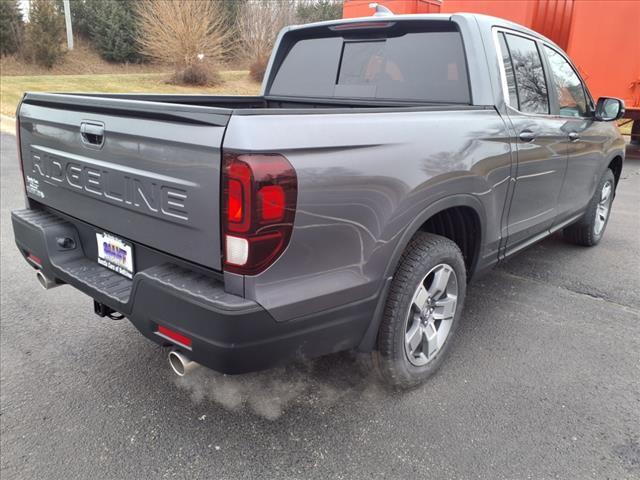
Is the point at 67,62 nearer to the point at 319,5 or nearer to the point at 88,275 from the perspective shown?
the point at 319,5

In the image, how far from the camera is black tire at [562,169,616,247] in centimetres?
482

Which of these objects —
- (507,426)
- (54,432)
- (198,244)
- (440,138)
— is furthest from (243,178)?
(507,426)

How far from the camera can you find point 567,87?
13.4ft

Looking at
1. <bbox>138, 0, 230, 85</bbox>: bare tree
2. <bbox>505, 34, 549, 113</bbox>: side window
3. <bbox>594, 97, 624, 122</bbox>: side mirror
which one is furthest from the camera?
<bbox>138, 0, 230, 85</bbox>: bare tree

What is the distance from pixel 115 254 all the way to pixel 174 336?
2.10ft

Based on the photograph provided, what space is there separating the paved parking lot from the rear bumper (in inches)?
20.0

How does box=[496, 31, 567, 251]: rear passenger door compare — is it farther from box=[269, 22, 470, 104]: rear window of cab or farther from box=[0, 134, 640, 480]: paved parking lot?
box=[0, 134, 640, 480]: paved parking lot

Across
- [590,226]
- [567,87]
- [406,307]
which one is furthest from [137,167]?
[590,226]

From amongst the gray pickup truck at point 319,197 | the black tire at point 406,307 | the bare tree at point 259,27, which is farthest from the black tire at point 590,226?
the bare tree at point 259,27

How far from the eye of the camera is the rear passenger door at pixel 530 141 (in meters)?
3.17

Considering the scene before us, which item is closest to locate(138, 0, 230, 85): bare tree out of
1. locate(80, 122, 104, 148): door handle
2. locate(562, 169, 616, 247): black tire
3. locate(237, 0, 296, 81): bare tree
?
locate(237, 0, 296, 81): bare tree

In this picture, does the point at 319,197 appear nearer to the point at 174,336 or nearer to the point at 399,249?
the point at 399,249

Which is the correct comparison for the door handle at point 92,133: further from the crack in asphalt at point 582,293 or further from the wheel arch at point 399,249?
the crack in asphalt at point 582,293

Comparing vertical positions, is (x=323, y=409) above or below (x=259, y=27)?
below
